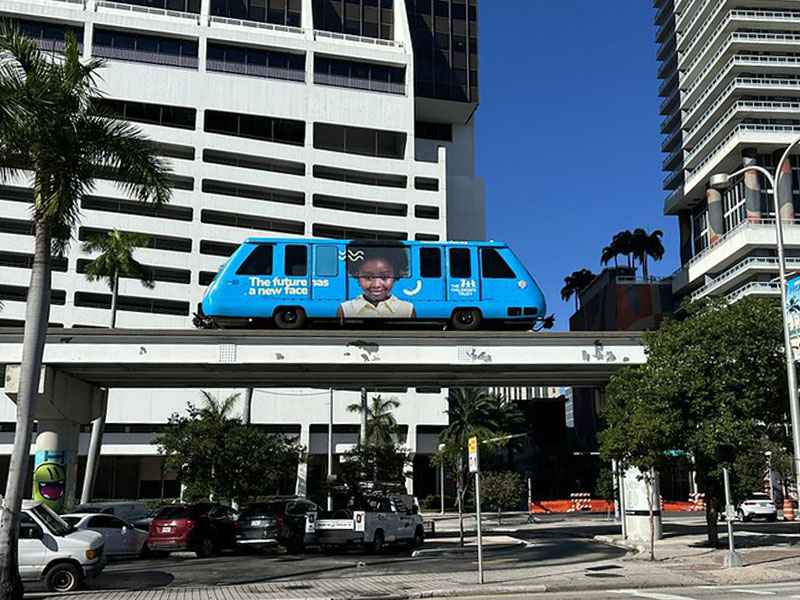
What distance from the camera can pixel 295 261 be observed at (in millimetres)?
26375

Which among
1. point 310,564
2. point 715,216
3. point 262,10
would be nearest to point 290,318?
point 310,564

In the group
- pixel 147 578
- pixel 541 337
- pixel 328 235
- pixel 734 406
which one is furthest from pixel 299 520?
pixel 328 235

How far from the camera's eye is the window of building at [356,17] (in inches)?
3300

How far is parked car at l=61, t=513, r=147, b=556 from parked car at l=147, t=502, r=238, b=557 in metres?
0.32

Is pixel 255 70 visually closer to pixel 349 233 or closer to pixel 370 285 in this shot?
pixel 349 233

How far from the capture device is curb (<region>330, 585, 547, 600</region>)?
16.0 m

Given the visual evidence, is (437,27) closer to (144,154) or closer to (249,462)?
(249,462)

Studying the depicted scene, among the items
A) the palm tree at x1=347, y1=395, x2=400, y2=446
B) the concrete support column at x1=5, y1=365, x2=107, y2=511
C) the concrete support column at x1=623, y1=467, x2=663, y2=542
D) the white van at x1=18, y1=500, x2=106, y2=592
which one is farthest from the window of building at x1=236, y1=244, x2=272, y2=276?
the palm tree at x1=347, y1=395, x2=400, y2=446

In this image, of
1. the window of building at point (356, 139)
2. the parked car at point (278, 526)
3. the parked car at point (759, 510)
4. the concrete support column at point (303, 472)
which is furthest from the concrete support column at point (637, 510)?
the window of building at point (356, 139)

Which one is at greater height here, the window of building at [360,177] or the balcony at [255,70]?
the balcony at [255,70]

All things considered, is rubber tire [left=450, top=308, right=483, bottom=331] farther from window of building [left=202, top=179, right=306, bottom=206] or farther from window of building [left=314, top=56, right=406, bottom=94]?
window of building [left=314, top=56, right=406, bottom=94]

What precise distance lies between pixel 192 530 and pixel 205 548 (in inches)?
35.6

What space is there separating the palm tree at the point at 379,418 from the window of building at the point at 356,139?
24939 millimetres

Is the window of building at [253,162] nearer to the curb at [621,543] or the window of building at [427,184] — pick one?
the window of building at [427,184]
